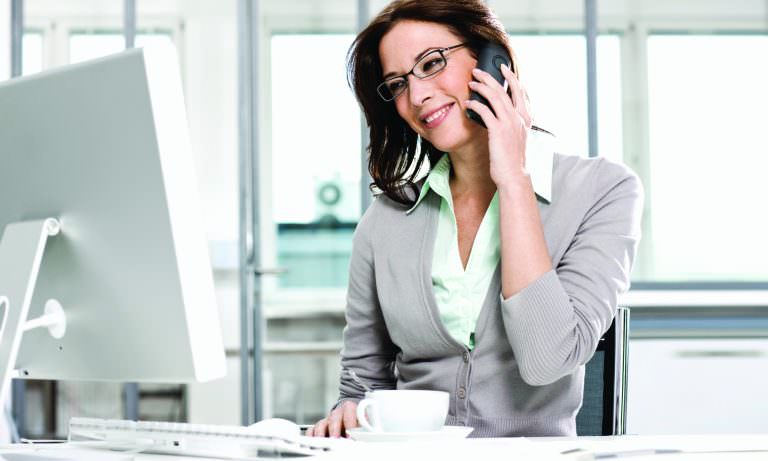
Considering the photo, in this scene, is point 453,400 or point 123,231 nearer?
point 123,231

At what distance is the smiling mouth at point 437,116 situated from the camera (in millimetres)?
1527

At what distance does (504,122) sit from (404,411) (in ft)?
1.92

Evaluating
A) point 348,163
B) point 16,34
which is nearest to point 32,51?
point 16,34

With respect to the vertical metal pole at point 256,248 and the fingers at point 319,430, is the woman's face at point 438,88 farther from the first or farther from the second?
the vertical metal pole at point 256,248

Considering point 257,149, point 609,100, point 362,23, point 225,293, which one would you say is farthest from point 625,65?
point 225,293

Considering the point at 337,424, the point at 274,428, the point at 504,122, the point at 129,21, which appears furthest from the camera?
the point at 129,21

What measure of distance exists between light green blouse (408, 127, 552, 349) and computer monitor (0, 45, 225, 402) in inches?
23.6

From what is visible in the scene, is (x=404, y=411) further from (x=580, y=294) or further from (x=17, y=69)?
(x=17, y=69)

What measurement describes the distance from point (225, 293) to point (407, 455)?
9.13 ft

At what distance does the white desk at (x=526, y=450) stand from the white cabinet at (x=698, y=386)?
2699 millimetres

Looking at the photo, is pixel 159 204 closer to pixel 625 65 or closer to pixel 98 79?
pixel 98 79

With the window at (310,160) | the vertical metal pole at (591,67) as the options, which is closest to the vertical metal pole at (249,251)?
the window at (310,160)

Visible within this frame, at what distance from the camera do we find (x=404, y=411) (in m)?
1.02

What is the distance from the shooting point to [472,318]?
1447 millimetres
